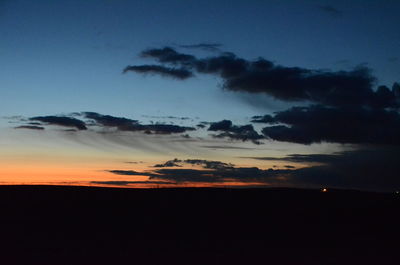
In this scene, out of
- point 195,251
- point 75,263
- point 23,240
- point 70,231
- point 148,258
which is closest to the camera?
point 75,263

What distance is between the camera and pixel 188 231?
1157 inches

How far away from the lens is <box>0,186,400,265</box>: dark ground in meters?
21.4

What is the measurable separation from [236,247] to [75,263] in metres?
7.94

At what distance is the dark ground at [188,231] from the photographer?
21438 mm

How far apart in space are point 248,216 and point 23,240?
1714 centimetres

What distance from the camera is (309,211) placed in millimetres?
42500

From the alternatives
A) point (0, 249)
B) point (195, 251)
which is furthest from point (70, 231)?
point (195, 251)

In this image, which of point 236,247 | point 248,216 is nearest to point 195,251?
point 236,247

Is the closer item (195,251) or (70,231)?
(195,251)

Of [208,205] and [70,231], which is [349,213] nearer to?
[208,205]

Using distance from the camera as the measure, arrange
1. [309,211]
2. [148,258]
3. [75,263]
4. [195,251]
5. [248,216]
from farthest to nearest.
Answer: [309,211] → [248,216] → [195,251] → [148,258] → [75,263]

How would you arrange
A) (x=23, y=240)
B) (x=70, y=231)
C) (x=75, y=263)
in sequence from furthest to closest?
(x=70, y=231) → (x=23, y=240) → (x=75, y=263)

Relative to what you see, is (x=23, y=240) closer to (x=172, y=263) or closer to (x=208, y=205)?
(x=172, y=263)

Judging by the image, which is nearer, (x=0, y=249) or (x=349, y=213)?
(x=0, y=249)
